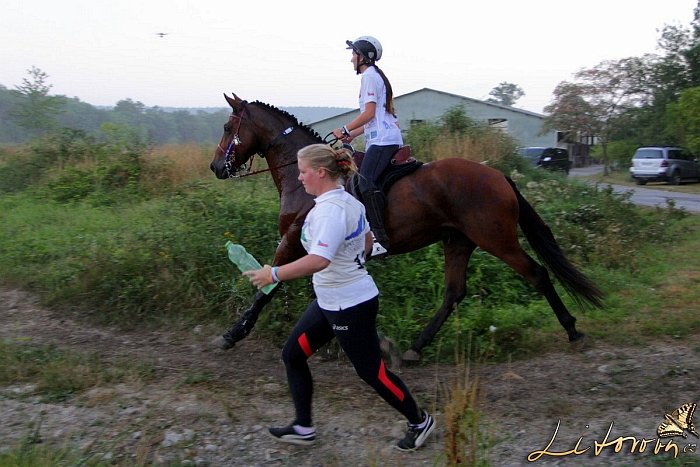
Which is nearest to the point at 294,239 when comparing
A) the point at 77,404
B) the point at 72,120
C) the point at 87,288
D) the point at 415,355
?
the point at 415,355

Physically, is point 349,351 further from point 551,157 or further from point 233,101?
point 551,157

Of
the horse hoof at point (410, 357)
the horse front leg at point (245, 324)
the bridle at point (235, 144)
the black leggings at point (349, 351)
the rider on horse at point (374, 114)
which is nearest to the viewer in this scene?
the black leggings at point (349, 351)

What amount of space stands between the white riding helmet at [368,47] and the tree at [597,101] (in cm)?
3934

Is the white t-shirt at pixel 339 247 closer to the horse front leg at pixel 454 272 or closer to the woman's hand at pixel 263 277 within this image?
the woman's hand at pixel 263 277

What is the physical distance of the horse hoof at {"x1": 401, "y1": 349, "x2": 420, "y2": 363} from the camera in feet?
19.1

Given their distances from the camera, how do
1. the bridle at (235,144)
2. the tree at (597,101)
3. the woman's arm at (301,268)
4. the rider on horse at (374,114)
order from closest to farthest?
the woman's arm at (301,268) → the rider on horse at (374,114) → the bridle at (235,144) → the tree at (597,101)

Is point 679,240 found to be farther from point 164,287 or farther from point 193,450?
point 193,450

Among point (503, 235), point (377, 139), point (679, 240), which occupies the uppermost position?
point (377, 139)

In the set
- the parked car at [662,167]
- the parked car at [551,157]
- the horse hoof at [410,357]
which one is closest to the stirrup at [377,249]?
the horse hoof at [410,357]

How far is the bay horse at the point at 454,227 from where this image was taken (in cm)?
587

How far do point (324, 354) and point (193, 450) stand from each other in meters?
1.95

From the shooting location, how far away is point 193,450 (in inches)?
165

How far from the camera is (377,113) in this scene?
20.1ft

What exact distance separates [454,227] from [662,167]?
2746cm
